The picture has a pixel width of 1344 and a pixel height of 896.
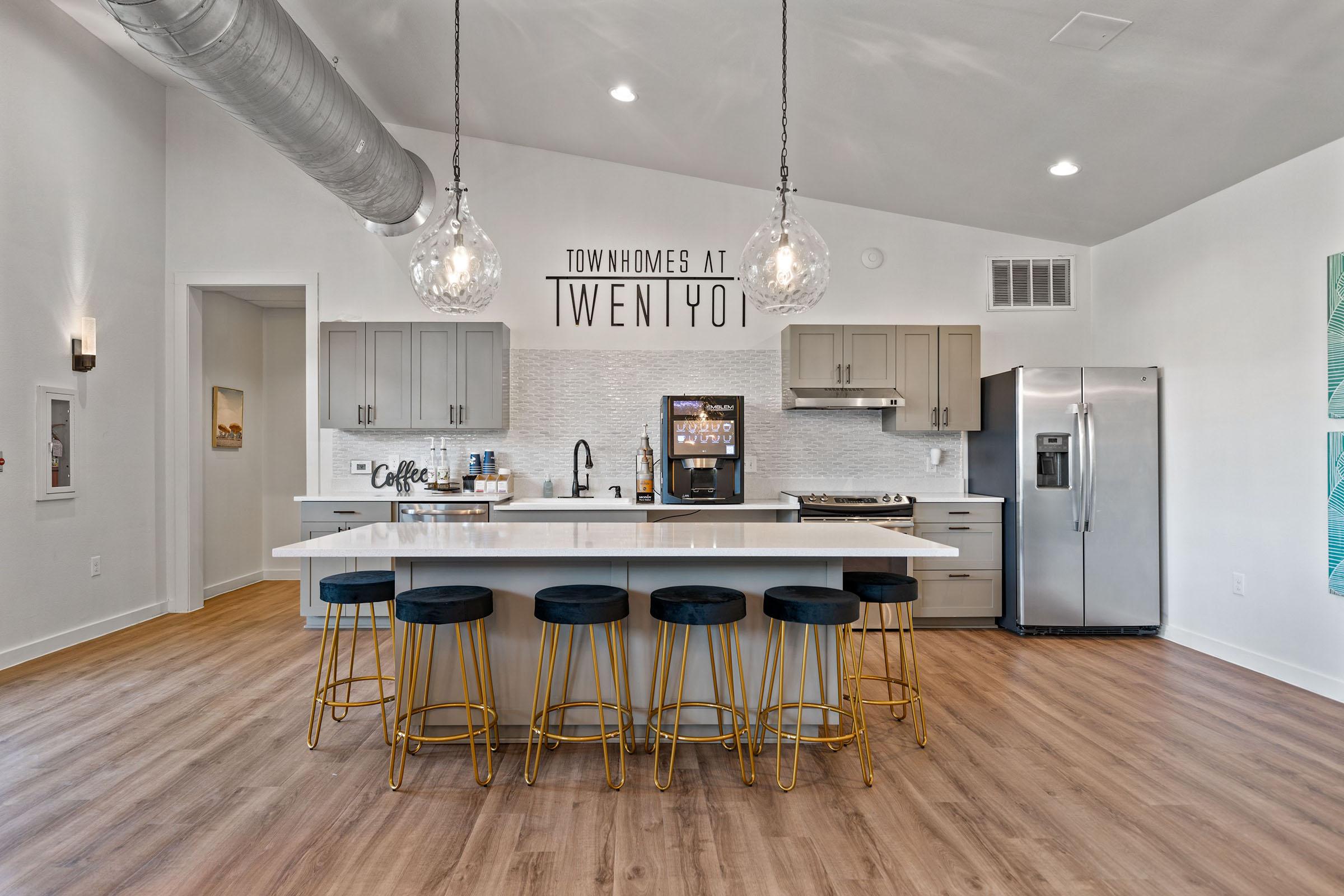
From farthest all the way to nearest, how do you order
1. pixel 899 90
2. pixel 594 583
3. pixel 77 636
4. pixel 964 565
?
pixel 964 565 → pixel 77 636 → pixel 899 90 → pixel 594 583

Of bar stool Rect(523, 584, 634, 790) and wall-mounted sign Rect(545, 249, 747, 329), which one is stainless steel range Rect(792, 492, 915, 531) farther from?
bar stool Rect(523, 584, 634, 790)

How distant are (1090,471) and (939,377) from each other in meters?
1.17

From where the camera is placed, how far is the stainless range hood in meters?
5.32

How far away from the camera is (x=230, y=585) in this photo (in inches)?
256

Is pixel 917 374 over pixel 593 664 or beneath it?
over

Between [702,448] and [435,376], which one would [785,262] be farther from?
[435,376]

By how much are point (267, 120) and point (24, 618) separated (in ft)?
10.7

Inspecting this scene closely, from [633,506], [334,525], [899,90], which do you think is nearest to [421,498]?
[334,525]

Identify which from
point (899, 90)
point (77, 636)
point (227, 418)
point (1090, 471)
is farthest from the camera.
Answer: point (227, 418)

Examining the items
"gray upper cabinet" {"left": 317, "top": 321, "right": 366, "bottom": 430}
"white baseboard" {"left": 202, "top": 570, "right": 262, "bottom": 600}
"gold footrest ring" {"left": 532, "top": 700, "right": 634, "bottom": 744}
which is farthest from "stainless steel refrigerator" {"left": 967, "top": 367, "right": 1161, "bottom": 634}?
"white baseboard" {"left": 202, "top": 570, "right": 262, "bottom": 600}

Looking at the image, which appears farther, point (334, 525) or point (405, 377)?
point (405, 377)

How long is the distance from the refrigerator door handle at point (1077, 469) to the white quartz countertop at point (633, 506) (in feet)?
5.94

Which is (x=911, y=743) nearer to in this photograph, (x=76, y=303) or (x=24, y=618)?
(x=24, y=618)

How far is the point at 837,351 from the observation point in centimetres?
542
